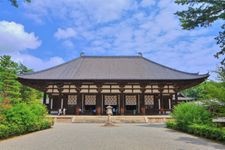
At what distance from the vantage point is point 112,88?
102ft

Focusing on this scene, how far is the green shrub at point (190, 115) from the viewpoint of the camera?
15555 millimetres

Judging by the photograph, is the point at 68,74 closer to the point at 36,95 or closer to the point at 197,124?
the point at 36,95

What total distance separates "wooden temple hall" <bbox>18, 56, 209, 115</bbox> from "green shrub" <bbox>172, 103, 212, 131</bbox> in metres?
12.6

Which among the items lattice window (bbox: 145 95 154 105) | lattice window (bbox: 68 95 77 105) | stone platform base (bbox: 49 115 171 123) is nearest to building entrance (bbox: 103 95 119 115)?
lattice window (bbox: 68 95 77 105)

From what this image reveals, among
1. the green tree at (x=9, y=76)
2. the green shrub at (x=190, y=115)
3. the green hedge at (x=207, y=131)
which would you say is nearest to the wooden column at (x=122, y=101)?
the green tree at (x=9, y=76)

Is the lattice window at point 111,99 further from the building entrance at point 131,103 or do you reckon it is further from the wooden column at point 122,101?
the building entrance at point 131,103

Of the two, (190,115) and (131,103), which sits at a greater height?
(131,103)

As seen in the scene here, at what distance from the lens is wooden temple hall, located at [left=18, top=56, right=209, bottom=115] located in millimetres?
30094

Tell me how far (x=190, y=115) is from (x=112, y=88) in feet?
51.6

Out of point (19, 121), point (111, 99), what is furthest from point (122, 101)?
point (19, 121)

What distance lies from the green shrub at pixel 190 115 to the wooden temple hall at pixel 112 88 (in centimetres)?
1257

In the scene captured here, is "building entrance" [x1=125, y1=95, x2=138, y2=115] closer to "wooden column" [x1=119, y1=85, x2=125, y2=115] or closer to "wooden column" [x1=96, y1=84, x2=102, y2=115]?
"wooden column" [x1=119, y1=85, x2=125, y2=115]

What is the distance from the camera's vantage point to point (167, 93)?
31281mm

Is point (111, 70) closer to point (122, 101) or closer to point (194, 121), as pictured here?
point (122, 101)
